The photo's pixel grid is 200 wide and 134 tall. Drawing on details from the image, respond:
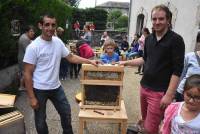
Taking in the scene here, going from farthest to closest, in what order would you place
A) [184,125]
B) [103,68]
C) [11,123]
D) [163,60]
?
[103,68]
[11,123]
[163,60]
[184,125]

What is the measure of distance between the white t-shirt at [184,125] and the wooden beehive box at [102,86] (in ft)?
5.08

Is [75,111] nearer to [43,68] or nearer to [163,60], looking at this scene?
[43,68]

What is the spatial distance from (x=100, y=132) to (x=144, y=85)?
192 cm

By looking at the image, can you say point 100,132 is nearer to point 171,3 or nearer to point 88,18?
point 171,3

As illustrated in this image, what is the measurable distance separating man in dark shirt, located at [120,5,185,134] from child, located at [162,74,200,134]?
0.58m

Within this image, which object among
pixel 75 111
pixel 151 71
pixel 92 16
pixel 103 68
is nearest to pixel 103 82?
pixel 103 68

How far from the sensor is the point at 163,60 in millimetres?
3604

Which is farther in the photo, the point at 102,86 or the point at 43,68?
the point at 102,86

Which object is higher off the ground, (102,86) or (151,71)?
(151,71)

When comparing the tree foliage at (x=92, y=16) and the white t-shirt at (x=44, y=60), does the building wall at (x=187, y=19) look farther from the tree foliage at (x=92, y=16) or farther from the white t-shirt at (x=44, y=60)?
the tree foliage at (x=92, y=16)

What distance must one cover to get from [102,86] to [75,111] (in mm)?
2432

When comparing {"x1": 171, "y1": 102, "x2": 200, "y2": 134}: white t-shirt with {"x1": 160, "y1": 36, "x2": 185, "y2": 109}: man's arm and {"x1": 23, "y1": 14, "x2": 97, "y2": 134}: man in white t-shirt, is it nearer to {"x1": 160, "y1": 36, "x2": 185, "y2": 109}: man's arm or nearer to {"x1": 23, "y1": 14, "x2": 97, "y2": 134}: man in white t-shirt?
{"x1": 160, "y1": 36, "x2": 185, "y2": 109}: man's arm

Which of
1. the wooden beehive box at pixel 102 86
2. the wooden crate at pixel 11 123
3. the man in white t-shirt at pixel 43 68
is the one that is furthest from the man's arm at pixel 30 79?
the wooden beehive box at pixel 102 86

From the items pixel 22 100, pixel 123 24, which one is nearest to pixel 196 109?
pixel 22 100
